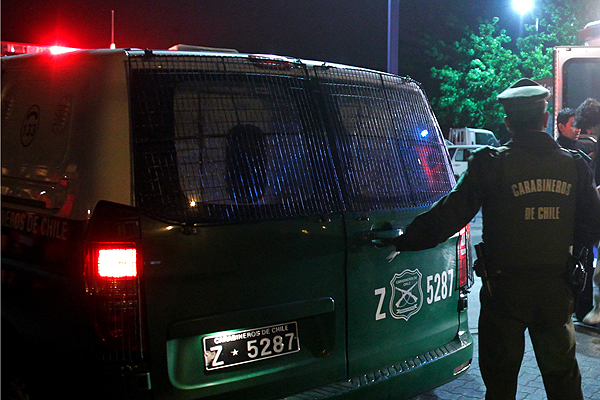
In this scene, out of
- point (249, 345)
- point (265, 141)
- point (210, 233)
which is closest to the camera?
point (210, 233)

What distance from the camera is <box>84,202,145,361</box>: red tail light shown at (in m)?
2.25

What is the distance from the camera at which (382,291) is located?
289 cm

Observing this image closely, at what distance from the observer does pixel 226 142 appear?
8.27 feet

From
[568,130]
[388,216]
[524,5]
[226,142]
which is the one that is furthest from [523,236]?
[524,5]

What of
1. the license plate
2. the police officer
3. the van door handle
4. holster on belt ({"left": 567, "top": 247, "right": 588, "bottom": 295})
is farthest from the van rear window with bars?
holster on belt ({"left": 567, "top": 247, "right": 588, "bottom": 295})

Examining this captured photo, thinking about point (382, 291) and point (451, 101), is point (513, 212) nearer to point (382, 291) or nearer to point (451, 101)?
point (382, 291)

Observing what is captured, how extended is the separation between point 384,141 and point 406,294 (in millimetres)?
730

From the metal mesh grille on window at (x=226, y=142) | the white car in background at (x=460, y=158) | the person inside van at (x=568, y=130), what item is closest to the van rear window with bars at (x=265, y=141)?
the metal mesh grille on window at (x=226, y=142)

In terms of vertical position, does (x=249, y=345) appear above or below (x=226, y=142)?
below

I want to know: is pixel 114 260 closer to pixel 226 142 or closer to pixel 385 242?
pixel 226 142

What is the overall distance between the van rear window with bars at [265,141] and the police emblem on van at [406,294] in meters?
0.34

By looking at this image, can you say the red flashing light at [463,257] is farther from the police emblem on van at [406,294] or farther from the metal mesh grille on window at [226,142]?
the metal mesh grille on window at [226,142]

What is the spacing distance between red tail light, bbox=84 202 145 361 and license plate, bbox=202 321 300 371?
337 millimetres

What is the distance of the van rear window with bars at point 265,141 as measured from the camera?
7.80 ft
